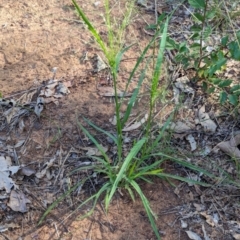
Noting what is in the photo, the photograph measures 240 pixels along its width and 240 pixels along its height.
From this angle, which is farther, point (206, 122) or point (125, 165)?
point (206, 122)

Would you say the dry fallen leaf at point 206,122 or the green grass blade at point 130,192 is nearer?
the green grass blade at point 130,192

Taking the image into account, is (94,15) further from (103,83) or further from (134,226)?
(134,226)

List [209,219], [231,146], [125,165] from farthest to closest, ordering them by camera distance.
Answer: [231,146], [209,219], [125,165]

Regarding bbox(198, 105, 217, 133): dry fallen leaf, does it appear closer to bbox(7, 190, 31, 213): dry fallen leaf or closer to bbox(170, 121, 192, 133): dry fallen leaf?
bbox(170, 121, 192, 133): dry fallen leaf

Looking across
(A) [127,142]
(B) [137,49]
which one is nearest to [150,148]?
(A) [127,142]

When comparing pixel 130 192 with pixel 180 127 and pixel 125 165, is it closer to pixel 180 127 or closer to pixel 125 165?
pixel 125 165

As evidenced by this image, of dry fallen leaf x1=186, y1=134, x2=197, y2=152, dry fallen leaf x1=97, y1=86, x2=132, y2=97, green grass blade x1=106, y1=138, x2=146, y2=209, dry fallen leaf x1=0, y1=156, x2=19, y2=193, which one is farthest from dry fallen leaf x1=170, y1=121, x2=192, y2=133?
dry fallen leaf x1=0, y1=156, x2=19, y2=193

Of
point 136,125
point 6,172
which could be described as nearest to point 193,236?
point 136,125

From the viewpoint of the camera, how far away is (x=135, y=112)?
2.64m

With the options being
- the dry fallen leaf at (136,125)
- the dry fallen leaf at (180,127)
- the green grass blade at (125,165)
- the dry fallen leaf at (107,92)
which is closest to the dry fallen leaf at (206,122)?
the dry fallen leaf at (180,127)

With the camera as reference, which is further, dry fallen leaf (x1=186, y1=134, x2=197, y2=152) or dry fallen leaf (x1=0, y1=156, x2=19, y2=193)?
dry fallen leaf (x1=186, y1=134, x2=197, y2=152)

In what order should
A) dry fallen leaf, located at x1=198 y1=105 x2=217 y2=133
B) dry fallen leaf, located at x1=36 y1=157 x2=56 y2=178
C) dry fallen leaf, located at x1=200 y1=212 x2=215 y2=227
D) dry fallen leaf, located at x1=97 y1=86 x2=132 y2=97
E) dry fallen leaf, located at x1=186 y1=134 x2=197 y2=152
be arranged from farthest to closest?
dry fallen leaf, located at x1=97 y1=86 x2=132 y2=97, dry fallen leaf, located at x1=198 y1=105 x2=217 y2=133, dry fallen leaf, located at x1=186 y1=134 x2=197 y2=152, dry fallen leaf, located at x1=36 y1=157 x2=56 y2=178, dry fallen leaf, located at x1=200 y1=212 x2=215 y2=227

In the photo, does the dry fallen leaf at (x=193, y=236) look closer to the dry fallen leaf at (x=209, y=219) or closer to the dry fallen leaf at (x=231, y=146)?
the dry fallen leaf at (x=209, y=219)

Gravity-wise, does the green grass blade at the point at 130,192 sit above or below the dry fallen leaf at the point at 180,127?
above
